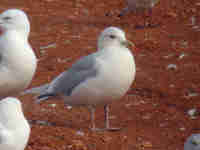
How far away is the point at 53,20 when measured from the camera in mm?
12578

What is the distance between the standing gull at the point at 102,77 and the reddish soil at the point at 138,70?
40 cm

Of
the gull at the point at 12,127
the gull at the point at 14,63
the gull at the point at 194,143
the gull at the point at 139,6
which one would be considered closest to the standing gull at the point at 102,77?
the gull at the point at 14,63

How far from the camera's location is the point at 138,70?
9.42m

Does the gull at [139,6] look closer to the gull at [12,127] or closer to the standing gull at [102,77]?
the standing gull at [102,77]

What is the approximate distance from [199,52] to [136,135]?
11.6ft

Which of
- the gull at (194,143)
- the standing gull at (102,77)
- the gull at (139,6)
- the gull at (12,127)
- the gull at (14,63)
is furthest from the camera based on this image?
the gull at (139,6)

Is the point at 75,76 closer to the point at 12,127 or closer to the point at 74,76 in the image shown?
the point at 74,76

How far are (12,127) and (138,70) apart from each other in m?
4.67

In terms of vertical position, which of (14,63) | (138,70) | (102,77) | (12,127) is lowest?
(138,70)

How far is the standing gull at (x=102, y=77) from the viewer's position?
6.55 m

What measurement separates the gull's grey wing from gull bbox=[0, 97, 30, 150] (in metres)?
1.73

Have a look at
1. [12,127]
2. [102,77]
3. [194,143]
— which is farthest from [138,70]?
[12,127]

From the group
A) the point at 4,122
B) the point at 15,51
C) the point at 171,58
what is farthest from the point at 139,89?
the point at 4,122

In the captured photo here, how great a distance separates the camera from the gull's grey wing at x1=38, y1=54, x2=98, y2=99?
21.9 ft
